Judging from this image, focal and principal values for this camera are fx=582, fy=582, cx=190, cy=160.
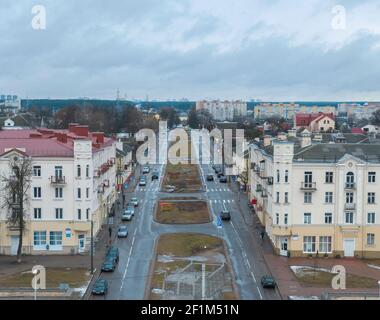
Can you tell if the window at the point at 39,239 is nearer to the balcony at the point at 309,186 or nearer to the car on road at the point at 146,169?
the balcony at the point at 309,186

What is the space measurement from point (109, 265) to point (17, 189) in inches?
222

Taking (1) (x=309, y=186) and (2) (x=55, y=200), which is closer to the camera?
(1) (x=309, y=186)

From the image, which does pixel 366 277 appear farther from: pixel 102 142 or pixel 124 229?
pixel 102 142

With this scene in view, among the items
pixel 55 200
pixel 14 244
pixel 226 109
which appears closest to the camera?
pixel 14 244

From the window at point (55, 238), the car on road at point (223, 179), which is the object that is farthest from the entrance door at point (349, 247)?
the car on road at point (223, 179)

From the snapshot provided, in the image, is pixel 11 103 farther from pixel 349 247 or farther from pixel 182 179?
pixel 349 247

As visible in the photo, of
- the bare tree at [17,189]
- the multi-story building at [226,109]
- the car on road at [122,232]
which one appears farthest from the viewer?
the multi-story building at [226,109]

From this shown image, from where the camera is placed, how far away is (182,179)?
49.6 metres

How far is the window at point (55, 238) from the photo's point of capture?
83.1ft

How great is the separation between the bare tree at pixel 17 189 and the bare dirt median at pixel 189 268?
607 centimetres

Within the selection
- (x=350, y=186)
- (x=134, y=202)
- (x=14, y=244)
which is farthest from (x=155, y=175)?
(x=350, y=186)

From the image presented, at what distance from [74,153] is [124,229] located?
514 cm

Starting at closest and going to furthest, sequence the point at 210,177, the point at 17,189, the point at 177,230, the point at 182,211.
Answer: the point at 17,189 < the point at 177,230 < the point at 182,211 < the point at 210,177
